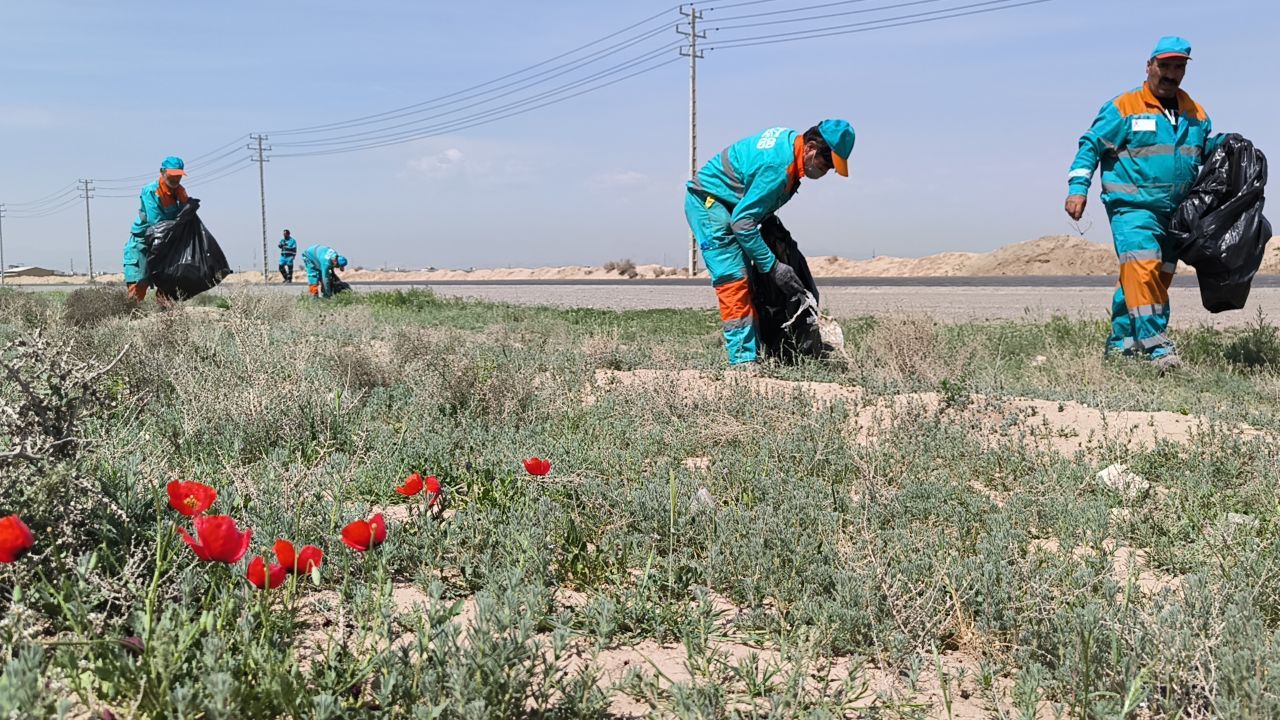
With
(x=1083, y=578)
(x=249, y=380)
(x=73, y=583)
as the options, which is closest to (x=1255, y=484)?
(x=1083, y=578)

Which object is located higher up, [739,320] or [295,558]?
[739,320]

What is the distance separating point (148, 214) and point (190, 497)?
1031 centimetres

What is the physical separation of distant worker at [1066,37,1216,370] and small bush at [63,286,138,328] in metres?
9.35

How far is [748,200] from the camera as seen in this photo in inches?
261

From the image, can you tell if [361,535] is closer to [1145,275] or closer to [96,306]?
[1145,275]

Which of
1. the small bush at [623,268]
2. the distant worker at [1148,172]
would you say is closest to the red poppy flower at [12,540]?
the distant worker at [1148,172]

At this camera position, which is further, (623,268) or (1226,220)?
(623,268)

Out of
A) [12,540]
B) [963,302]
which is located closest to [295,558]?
[12,540]

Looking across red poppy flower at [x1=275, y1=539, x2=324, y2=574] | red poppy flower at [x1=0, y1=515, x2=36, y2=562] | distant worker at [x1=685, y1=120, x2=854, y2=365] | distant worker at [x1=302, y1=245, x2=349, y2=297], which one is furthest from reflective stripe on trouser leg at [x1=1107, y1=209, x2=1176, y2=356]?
distant worker at [x1=302, y1=245, x2=349, y2=297]

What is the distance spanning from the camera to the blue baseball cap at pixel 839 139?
626 centimetres

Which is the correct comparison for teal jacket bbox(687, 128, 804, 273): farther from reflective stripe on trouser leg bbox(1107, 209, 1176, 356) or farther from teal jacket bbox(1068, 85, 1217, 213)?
reflective stripe on trouser leg bbox(1107, 209, 1176, 356)

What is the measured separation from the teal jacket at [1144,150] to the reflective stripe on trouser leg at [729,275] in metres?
2.75

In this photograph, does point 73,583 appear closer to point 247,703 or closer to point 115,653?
point 115,653

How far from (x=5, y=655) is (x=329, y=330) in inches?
281
